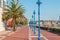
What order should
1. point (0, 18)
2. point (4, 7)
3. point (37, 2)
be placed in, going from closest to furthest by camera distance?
point (37, 2) < point (0, 18) < point (4, 7)

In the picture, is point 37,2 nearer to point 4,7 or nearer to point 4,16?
point 4,16

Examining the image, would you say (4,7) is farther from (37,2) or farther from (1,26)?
(37,2)

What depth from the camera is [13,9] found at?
47.6m

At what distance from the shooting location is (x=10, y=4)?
48.5m

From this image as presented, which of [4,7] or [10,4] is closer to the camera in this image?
[10,4]

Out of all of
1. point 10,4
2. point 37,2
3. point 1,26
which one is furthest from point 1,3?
point 37,2

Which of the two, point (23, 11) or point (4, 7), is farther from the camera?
point (4, 7)

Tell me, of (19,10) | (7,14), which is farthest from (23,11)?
(7,14)

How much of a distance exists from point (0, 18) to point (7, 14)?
217 centimetres

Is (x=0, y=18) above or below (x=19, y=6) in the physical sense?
below

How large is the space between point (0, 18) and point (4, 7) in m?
6.19

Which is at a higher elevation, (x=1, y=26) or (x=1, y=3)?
(x=1, y=3)

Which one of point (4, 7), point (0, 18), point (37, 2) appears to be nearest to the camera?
point (37, 2)

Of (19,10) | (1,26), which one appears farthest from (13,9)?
(1,26)
